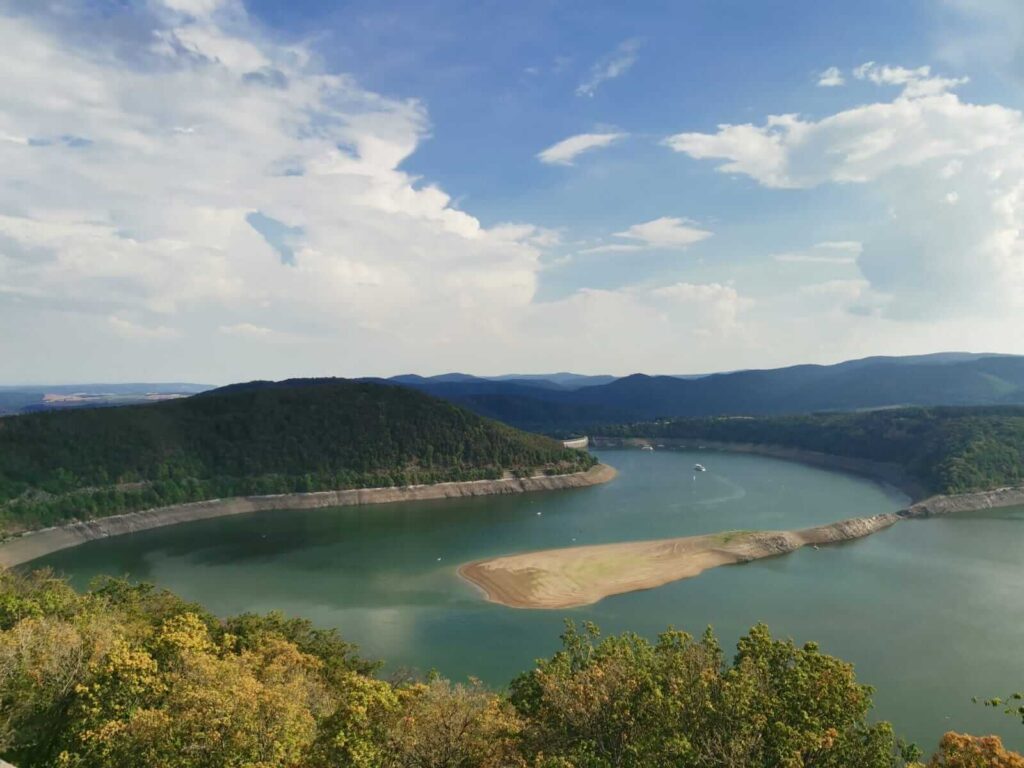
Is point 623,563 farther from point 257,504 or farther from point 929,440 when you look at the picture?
point 929,440

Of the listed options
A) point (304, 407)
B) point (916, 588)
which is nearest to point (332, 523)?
point (304, 407)

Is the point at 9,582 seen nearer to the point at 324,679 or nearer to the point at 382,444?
the point at 324,679

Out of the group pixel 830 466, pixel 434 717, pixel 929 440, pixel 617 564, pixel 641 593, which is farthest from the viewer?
pixel 830 466

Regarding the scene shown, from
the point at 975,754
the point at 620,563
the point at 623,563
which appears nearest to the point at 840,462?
the point at 623,563

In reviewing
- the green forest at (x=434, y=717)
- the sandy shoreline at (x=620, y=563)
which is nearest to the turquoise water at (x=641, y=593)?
the sandy shoreline at (x=620, y=563)

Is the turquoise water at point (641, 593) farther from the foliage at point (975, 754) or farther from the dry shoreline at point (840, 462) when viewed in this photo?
the foliage at point (975, 754)

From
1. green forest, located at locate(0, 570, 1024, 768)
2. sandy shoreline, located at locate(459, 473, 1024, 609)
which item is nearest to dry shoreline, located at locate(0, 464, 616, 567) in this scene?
sandy shoreline, located at locate(459, 473, 1024, 609)
